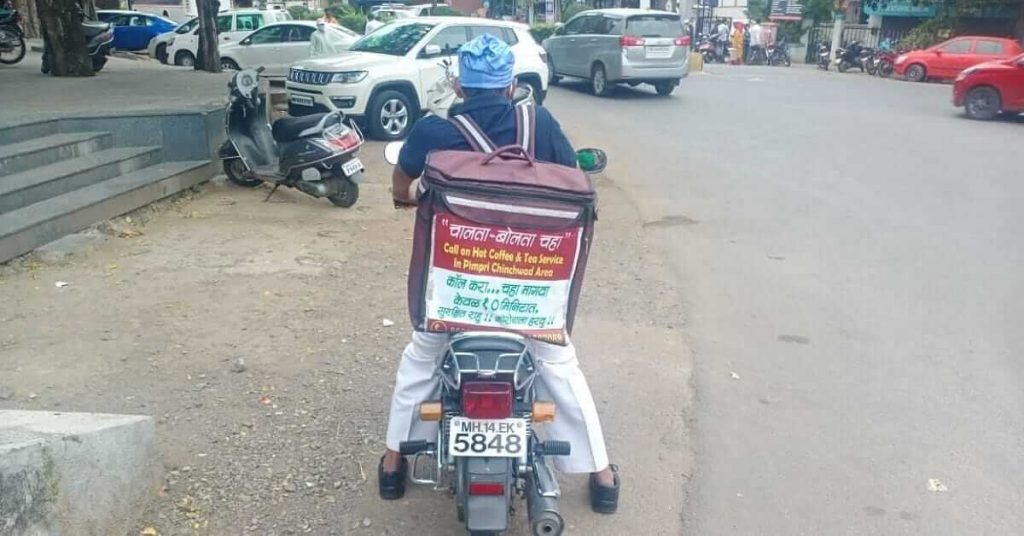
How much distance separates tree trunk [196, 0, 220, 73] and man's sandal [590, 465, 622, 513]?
17509 millimetres

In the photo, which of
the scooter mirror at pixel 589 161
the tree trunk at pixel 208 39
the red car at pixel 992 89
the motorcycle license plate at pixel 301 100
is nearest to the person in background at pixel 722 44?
the red car at pixel 992 89

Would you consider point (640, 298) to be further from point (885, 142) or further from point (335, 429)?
point (885, 142)

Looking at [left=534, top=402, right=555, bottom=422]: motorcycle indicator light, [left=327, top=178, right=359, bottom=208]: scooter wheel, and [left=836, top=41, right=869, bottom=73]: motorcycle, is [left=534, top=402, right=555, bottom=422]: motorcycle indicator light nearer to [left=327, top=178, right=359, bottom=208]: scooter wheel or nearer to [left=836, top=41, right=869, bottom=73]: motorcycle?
[left=327, top=178, right=359, bottom=208]: scooter wheel

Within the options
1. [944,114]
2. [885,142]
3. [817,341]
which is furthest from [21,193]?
[944,114]

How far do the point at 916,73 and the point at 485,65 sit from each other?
88.0ft

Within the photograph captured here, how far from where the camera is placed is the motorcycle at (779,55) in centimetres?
3744

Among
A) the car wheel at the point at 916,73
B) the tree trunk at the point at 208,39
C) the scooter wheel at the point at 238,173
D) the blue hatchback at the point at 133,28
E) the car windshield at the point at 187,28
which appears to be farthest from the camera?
the blue hatchback at the point at 133,28

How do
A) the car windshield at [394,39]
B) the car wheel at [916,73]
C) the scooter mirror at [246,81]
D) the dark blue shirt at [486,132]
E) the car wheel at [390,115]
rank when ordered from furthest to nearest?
the car wheel at [916,73]
the car windshield at [394,39]
the car wheel at [390,115]
the scooter mirror at [246,81]
the dark blue shirt at [486,132]

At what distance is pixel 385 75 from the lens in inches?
526

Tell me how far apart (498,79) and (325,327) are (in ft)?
8.92

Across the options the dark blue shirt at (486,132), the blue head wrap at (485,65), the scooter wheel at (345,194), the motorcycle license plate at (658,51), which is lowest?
the scooter wheel at (345,194)

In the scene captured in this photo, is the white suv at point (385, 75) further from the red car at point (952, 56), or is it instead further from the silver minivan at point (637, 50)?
the red car at point (952, 56)

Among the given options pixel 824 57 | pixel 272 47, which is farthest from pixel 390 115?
pixel 824 57

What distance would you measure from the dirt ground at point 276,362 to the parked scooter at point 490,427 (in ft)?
1.83
